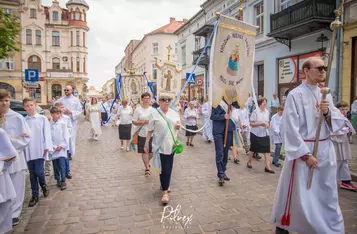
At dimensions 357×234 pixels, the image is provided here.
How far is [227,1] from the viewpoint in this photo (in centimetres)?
2186

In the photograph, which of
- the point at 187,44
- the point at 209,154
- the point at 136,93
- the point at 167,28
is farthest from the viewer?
the point at 167,28

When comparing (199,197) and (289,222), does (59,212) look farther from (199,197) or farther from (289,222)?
(289,222)

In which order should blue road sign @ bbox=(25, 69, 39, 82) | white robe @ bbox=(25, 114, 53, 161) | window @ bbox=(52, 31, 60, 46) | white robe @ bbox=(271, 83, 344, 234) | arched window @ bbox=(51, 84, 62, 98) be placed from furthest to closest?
window @ bbox=(52, 31, 60, 46) < arched window @ bbox=(51, 84, 62, 98) < blue road sign @ bbox=(25, 69, 39, 82) < white robe @ bbox=(25, 114, 53, 161) < white robe @ bbox=(271, 83, 344, 234)

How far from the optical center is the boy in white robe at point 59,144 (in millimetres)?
5379

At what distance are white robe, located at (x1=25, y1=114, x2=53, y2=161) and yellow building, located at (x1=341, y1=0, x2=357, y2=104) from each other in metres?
11.7

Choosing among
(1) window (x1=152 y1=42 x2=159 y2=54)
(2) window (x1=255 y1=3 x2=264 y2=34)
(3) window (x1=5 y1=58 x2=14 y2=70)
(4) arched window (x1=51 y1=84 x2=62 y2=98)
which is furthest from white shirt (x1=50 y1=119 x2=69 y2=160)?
(4) arched window (x1=51 y1=84 x2=62 y2=98)

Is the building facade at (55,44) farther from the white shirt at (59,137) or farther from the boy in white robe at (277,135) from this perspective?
the boy in white robe at (277,135)

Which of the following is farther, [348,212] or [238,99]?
[238,99]

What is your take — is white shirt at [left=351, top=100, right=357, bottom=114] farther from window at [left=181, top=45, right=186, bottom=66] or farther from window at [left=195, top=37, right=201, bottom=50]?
window at [left=181, top=45, right=186, bottom=66]

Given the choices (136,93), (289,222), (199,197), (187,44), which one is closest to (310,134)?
(289,222)

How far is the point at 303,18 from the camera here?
1270 cm

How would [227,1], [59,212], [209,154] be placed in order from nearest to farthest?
[59,212], [209,154], [227,1]

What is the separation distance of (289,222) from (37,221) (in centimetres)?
335

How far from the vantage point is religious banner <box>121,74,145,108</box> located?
1224cm
